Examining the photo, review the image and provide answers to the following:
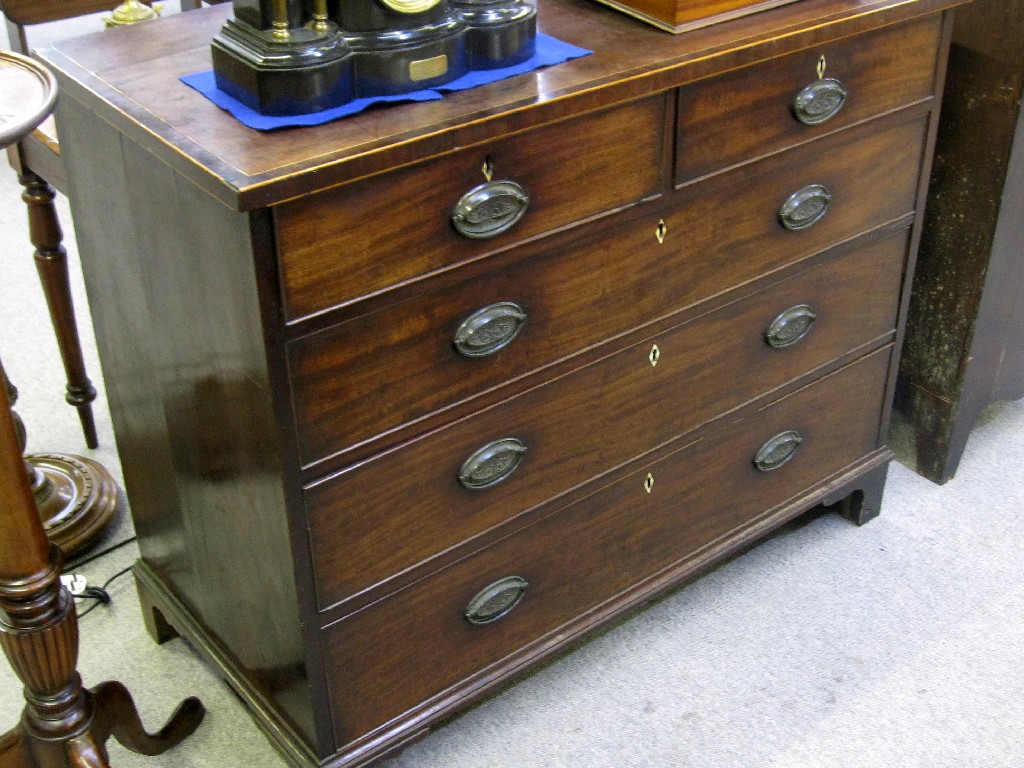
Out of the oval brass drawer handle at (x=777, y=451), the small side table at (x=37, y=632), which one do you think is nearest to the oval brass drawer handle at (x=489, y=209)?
the small side table at (x=37, y=632)

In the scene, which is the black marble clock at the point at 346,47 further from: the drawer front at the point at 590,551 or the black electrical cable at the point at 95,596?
the black electrical cable at the point at 95,596

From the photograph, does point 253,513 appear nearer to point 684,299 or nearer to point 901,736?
point 684,299

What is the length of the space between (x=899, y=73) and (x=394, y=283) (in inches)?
35.0

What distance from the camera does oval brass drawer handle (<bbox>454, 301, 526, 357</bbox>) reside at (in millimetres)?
1519

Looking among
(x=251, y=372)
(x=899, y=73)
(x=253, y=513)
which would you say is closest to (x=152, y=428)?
(x=253, y=513)

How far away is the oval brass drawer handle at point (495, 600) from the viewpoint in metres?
1.76

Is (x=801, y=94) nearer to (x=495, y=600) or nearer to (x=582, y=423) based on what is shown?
(x=582, y=423)

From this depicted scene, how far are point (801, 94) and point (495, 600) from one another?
0.82 m

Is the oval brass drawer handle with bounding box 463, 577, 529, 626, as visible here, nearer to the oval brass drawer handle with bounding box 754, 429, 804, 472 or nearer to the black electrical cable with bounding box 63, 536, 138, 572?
the oval brass drawer handle with bounding box 754, 429, 804, 472

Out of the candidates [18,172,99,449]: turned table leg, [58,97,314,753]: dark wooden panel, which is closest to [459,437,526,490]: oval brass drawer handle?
[58,97,314,753]: dark wooden panel

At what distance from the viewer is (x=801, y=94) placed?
5.62ft

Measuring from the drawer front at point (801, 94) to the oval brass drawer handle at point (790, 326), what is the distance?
0.95ft

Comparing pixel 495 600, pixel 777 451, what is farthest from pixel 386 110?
pixel 777 451

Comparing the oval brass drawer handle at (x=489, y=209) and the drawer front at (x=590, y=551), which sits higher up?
the oval brass drawer handle at (x=489, y=209)
